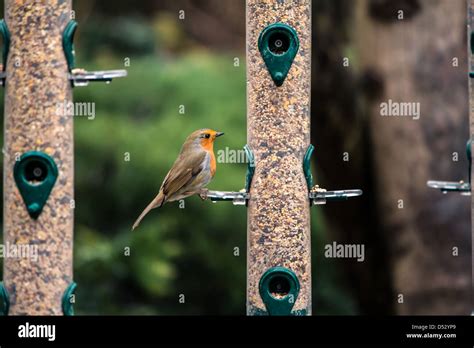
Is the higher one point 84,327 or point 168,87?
point 168,87

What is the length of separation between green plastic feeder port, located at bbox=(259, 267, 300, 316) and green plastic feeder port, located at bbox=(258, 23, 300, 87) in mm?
1417

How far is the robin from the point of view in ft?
33.3

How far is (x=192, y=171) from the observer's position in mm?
10133

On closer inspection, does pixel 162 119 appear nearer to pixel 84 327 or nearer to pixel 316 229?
pixel 316 229

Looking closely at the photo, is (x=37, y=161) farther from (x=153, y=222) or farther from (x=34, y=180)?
(x=153, y=222)

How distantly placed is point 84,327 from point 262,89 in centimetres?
219

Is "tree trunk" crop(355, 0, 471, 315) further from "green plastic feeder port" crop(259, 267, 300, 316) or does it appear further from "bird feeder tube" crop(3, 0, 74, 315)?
"bird feeder tube" crop(3, 0, 74, 315)

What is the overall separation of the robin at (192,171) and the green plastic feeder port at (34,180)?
1.08 metres

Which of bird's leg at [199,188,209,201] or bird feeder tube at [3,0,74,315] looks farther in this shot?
bird's leg at [199,188,209,201]

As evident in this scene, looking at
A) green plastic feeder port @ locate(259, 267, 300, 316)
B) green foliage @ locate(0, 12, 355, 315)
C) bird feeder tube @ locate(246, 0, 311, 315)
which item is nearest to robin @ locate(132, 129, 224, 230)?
bird feeder tube @ locate(246, 0, 311, 315)

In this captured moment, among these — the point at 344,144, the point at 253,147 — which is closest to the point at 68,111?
the point at 253,147

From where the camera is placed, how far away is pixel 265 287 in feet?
30.3

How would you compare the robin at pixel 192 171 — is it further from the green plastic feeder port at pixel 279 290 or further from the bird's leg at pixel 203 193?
the green plastic feeder port at pixel 279 290

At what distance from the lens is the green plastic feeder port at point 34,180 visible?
9195 mm
